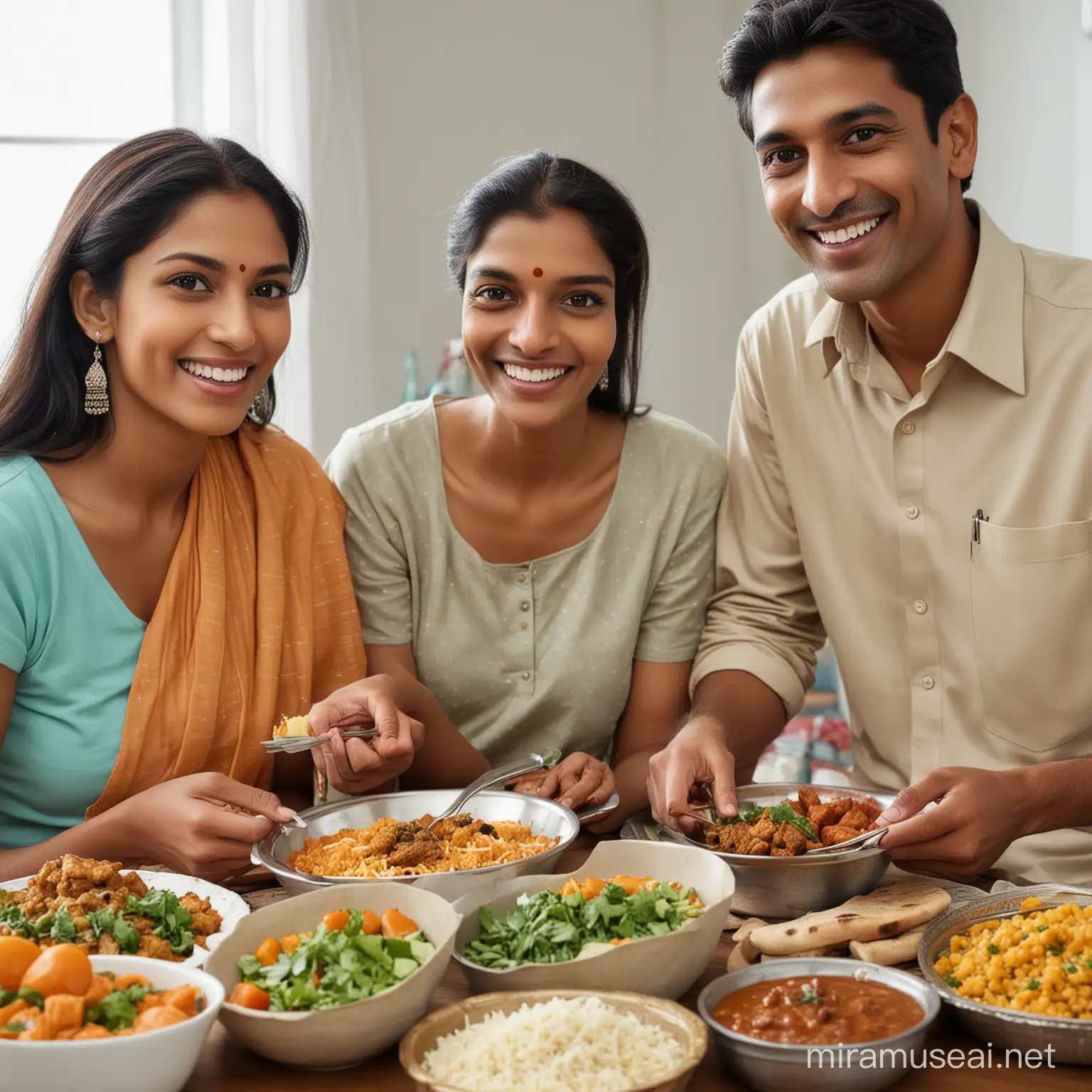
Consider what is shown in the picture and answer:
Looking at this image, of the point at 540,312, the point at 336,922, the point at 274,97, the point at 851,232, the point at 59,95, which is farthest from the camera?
the point at 59,95

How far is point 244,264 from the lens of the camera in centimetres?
200

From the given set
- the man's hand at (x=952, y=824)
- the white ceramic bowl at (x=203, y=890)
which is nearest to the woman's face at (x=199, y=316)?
the white ceramic bowl at (x=203, y=890)

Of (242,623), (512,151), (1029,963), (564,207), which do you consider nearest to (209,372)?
(242,623)

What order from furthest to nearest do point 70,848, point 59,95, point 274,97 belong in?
point 59,95 < point 274,97 < point 70,848

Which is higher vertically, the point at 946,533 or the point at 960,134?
the point at 960,134

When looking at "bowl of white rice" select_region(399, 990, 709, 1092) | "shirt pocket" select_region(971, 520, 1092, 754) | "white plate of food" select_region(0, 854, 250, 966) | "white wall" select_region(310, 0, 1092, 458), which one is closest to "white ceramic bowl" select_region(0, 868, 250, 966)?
"white plate of food" select_region(0, 854, 250, 966)

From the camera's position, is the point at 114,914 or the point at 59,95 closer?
the point at 114,914

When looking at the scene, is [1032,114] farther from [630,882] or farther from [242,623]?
[630,882]

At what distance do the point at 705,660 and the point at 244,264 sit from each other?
3.62 ft

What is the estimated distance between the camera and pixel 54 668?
1.94 m

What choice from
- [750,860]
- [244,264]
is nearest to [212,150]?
[244,264]

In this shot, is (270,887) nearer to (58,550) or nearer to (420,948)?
(420,948)

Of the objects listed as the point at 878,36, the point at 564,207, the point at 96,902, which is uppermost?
the point at 878,36

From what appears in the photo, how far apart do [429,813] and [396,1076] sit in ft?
2.19
